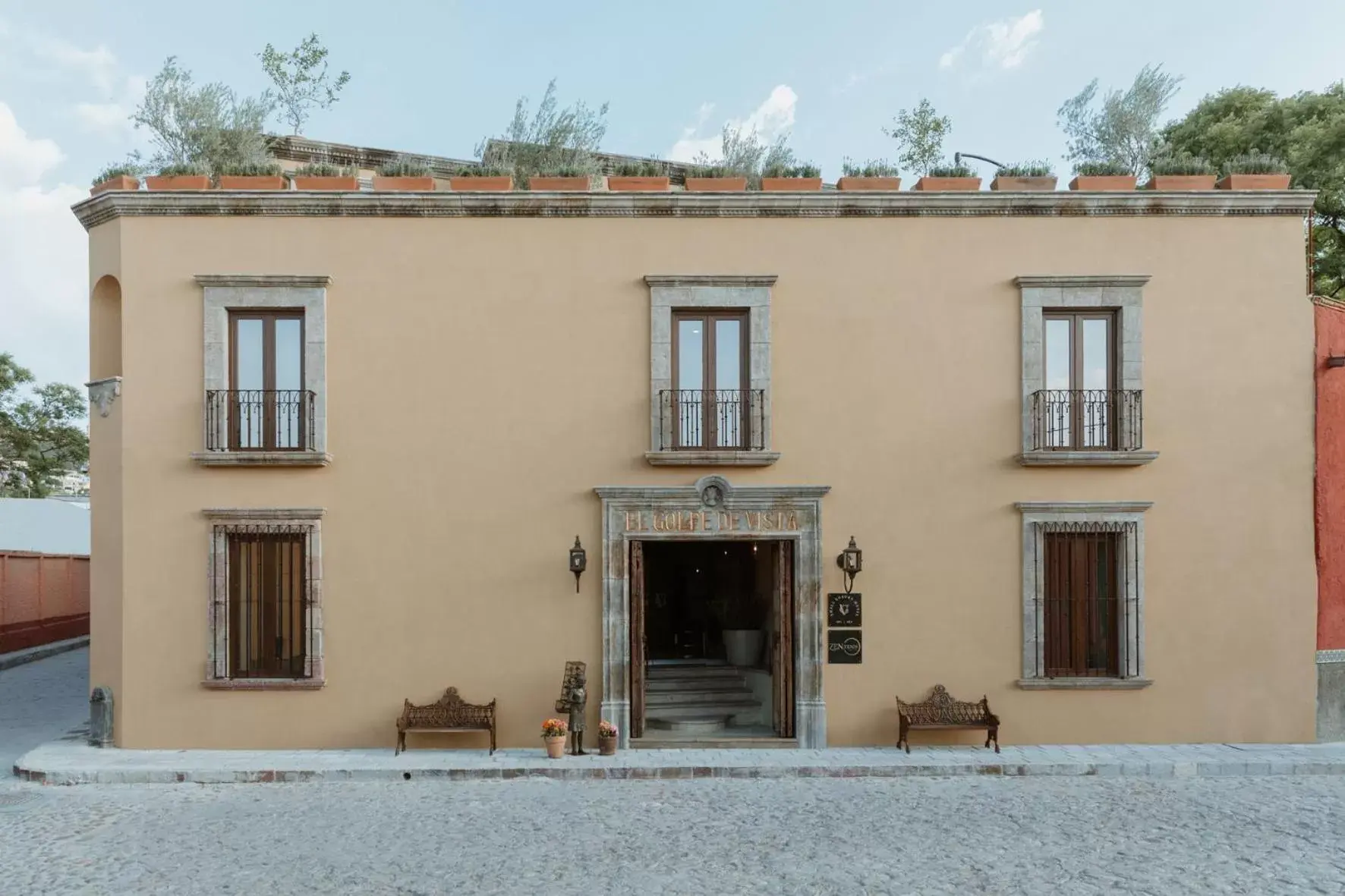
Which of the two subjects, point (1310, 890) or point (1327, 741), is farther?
point (1327, 741)

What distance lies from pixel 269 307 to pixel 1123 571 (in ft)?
34.2

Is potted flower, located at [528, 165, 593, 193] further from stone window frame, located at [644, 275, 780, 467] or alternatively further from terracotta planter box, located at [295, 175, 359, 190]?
terracotta planter box, located at [295, 175, 359, 190]

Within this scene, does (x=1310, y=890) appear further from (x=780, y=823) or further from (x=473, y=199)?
(x=473, y=199)

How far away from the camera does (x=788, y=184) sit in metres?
12.7

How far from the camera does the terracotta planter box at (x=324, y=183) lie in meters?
12.7

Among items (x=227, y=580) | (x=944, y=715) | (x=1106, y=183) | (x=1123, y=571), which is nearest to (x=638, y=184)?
(x=1106, y=183)

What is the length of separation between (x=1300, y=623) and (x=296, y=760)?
11.5 m

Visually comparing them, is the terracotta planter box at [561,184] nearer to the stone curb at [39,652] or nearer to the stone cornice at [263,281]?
the stone cornice at [263,281]

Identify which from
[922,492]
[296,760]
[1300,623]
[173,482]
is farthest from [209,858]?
[1300,623]

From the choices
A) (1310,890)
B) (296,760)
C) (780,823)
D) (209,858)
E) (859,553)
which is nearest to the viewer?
(1310,890)

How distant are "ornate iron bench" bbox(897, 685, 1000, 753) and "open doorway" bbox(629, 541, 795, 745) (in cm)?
131

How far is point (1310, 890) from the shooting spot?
25.8 feet

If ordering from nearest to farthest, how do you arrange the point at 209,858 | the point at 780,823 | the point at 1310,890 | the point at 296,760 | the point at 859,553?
the point at 1310,890 → the point at 209,858 → the point at 780,823 → the point at 296,760 → the point at 859,553

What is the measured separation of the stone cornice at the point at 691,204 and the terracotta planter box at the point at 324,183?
27 cm
